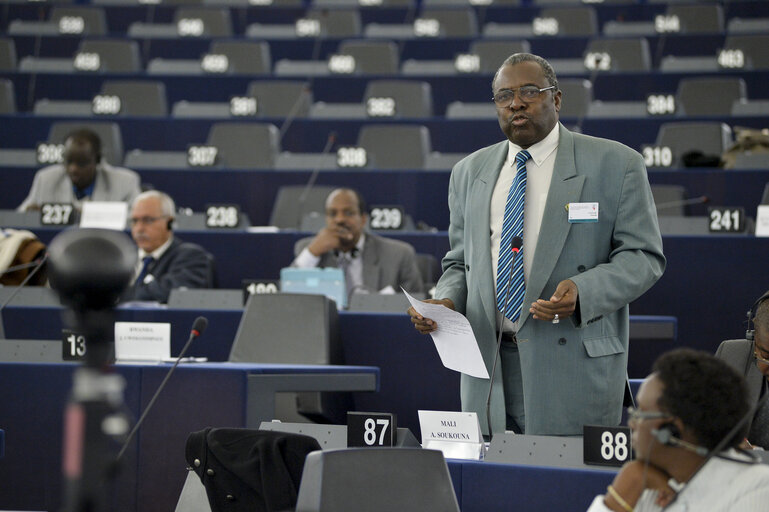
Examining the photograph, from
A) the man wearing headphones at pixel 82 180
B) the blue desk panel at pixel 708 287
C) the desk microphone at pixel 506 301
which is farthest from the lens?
the man wearing headphones at pixel 82 180

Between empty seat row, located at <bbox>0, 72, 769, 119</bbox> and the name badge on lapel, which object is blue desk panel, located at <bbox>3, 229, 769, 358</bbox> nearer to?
the name badge on lapel

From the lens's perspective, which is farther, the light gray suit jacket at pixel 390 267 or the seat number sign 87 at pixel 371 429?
the light gray suit jacket at pixel 390 267

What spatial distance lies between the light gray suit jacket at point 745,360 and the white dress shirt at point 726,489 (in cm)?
131

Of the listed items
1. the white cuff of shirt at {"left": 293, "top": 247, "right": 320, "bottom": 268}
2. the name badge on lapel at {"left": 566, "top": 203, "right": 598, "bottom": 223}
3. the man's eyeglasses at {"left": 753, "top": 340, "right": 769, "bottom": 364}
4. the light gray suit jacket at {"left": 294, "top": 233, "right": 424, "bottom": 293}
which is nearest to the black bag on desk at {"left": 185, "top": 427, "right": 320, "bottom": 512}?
the name badge on lapel at {"left": 566, "top": 203, "right": 598, "bottom": 223}

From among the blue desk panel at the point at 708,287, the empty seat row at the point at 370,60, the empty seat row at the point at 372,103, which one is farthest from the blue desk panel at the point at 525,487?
the empty seat row at the point at 370,60

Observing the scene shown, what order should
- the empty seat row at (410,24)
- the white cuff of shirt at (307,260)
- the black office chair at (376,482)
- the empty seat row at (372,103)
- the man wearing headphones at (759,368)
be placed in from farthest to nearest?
the empty seat row at (410,24)
the empty seat row at (372,103)
the white cuff of shirt at (307,260)
the man wearing headphones at (759,368)
the black office chair at (376,482)

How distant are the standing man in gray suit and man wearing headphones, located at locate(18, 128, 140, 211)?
4151mm

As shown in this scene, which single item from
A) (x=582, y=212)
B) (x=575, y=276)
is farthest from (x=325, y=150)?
(x=575, y=276)

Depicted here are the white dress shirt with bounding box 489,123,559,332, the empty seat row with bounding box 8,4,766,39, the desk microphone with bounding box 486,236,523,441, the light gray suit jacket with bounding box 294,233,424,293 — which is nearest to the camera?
the desk microphone with bounding box 486,236,523,441

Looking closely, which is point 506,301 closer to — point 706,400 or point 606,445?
point 606,445

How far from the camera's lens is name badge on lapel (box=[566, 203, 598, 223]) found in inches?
103

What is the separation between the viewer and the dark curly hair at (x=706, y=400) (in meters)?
1.70

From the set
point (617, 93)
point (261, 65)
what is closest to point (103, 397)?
point (617, 93)

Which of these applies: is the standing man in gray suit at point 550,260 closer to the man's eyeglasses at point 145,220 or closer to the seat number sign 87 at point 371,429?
the seat number sign 87 at point 371,429
